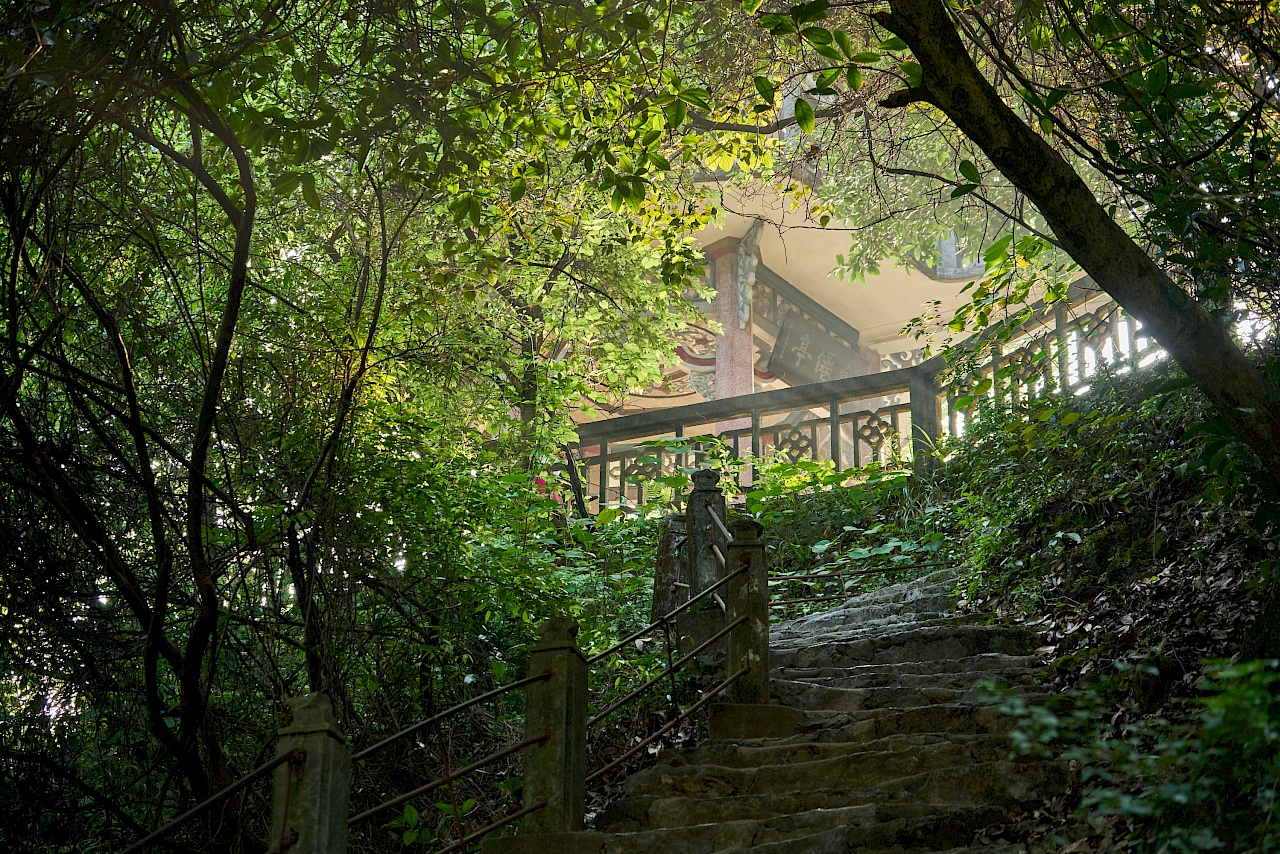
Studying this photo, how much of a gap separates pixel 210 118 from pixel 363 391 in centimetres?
207

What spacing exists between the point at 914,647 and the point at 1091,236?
151 inches

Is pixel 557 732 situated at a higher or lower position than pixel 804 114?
lower

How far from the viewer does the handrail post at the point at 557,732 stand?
5547mm

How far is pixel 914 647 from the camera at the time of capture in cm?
741

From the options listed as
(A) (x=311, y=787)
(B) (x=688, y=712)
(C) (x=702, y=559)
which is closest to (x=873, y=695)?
(B) (x=688, y=712)

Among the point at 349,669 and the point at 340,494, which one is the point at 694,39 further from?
the point at 349,669

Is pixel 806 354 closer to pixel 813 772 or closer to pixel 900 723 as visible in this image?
pixel 900 723

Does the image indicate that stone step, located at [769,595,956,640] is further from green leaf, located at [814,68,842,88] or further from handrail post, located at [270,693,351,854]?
green leaf, located at [814,68,842,88]

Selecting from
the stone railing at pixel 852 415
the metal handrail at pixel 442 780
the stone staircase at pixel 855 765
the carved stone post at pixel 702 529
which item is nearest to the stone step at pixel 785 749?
the stone staircase at pixel 855 765

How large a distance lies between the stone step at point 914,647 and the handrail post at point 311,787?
12.7 ft

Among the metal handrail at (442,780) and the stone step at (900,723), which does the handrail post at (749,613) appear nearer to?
the stone step at (900,723)

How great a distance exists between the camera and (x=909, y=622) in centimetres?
803

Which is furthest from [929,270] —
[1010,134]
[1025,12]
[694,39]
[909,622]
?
[1010,134]

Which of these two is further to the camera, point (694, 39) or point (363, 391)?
point (694, 39)
